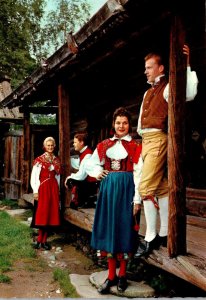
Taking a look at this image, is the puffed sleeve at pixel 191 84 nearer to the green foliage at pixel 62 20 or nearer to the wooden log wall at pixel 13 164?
the wooden log wall at pixel 13 164

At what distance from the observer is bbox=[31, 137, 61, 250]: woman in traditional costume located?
22.0ft

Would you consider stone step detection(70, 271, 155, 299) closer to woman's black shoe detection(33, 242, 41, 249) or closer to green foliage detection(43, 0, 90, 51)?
woman's black shoe detection(33, 242, 41, 249)

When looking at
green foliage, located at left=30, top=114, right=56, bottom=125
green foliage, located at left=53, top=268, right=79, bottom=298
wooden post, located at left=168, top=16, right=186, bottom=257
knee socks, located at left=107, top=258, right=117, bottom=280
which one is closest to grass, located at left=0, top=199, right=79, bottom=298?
green foliage, located at left=53, top=268, right=79, bottom=298

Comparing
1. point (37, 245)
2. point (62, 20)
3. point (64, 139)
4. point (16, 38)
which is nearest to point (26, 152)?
point (64, 139)

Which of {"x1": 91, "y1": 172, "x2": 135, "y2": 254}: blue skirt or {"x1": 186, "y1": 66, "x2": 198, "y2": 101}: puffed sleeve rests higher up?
{"x1": 186, "y1": 66, "x2": 198, "y2": 101}: puffed sleeve

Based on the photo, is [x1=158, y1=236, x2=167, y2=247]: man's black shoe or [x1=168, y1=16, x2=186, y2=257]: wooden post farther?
[x1=158, y1=236, x2=167, y2=247]: man's black shoe

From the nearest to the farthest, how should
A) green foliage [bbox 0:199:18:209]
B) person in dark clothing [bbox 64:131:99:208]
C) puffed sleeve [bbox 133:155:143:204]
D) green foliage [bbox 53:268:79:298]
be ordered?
puffed sleeve [bbox 133:155:143:204]
green foliage [bbox 53:268:79:298]
person in dark clothing [bbox 64:131:99:208]
green foliage [bbox 0:199:18:209]

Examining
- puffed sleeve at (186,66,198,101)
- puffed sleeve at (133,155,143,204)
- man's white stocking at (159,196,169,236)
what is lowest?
man's white stocking at (159,196,169,236)

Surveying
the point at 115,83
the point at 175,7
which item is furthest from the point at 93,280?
the point at 115,83

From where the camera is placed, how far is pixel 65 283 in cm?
482

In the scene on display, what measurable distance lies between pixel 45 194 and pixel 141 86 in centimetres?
237

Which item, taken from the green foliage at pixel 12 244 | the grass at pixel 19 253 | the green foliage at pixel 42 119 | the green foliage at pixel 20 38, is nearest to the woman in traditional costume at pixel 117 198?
the grass at pixel 19 253

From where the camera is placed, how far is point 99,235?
4.27 m

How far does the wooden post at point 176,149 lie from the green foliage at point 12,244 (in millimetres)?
2343
